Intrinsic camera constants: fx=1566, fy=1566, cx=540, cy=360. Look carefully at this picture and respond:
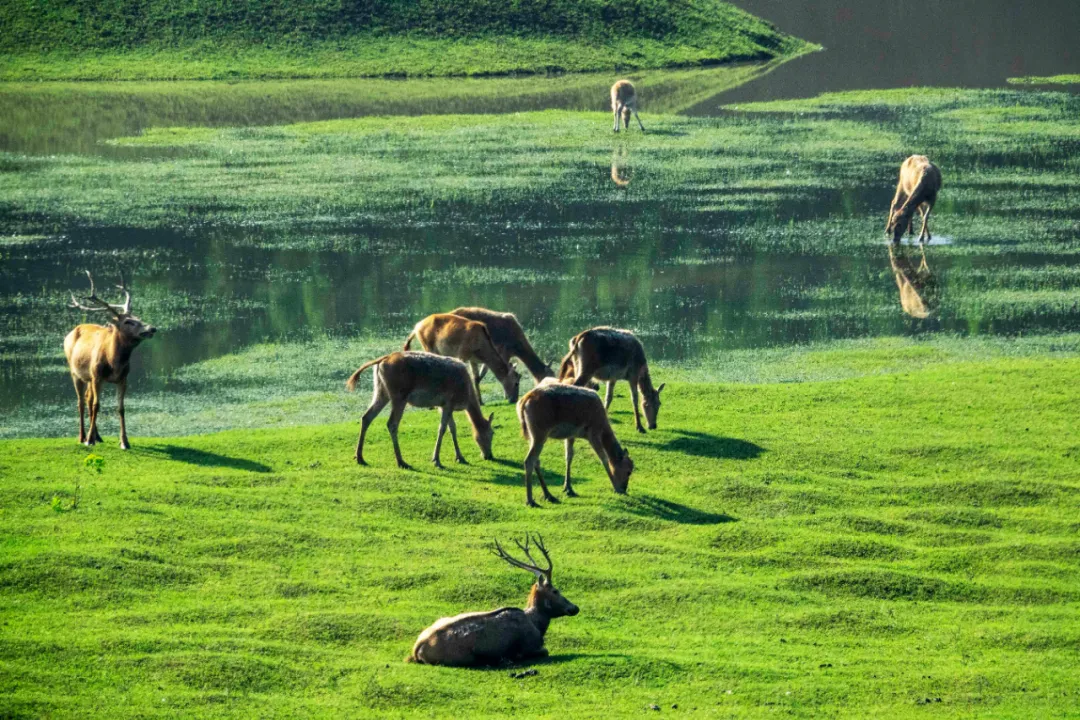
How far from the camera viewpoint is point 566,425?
54.1ft

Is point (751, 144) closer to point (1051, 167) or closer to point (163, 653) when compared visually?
point (1051, 167)

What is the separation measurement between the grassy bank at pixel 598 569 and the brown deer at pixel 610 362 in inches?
21.9

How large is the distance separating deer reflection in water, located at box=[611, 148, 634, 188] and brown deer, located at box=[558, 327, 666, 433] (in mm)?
21438

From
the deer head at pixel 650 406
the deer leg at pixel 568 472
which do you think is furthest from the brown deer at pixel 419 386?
the deer head at pixel 650 406

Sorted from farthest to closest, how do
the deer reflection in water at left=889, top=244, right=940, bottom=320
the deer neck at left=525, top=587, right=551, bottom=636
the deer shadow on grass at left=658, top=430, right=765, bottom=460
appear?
1. the deer reflection in water at left=889, top=244, right=940, bottom=320
2. the deer shadow on grass at left=658, top=430, right=765, bottom=460
3. the deer neck at left=525, top=587, right=551, bottom=636

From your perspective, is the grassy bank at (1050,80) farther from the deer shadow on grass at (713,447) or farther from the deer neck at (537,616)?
the deer neck at (537,616)

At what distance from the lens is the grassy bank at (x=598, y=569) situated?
11602 mm

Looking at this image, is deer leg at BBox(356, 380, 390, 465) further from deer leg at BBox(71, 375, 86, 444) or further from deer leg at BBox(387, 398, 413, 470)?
deer leg at BBox(71, 375, 86, 444)

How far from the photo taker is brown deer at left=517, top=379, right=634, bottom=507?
16.3m

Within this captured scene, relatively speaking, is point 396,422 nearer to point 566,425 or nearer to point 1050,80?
point 566,425

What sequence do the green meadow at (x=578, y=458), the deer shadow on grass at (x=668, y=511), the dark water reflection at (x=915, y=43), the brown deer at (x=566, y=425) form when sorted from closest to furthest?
the green meadow at (x=578, y=458) → the deer shadow on grass at (x=668, y=511) → the brown deer at (x=566, y=425) → the dark water reflection at (x=915, y=43)

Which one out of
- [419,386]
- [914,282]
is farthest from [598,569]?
[914,282]

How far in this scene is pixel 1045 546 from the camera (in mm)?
15234

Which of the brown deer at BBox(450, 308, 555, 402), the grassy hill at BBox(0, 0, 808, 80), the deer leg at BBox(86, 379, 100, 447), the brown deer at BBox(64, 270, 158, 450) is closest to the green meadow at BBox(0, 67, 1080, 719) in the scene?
the deer leg at BBox(86, 379, 100, 447)
